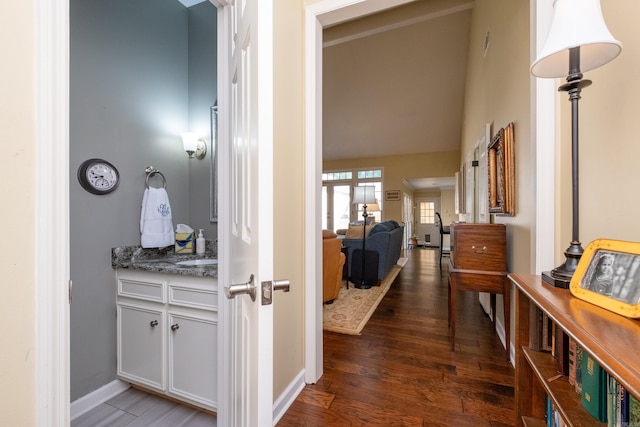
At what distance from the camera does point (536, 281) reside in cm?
101

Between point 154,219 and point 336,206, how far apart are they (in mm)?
6774

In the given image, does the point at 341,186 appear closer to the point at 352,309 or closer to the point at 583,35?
the point at 352,309

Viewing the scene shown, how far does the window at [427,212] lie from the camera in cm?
1080

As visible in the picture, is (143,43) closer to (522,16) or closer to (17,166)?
(17,166)

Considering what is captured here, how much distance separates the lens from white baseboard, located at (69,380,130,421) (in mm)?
1589

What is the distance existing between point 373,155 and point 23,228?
7.85 m

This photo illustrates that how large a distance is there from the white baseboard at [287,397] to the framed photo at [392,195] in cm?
645

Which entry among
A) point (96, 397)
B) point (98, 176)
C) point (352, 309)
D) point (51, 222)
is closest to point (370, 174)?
point (352, 309)

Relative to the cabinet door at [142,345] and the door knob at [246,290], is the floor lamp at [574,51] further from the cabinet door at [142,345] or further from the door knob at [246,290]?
the cabinet door at [142,345]

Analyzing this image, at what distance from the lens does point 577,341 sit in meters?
0.59

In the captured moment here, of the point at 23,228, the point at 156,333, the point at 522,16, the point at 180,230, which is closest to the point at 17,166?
the point at 23,228

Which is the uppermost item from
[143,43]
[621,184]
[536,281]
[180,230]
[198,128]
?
[143,43]

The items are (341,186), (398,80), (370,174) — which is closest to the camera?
(398,80)

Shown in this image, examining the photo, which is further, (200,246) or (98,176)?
(200,246)
